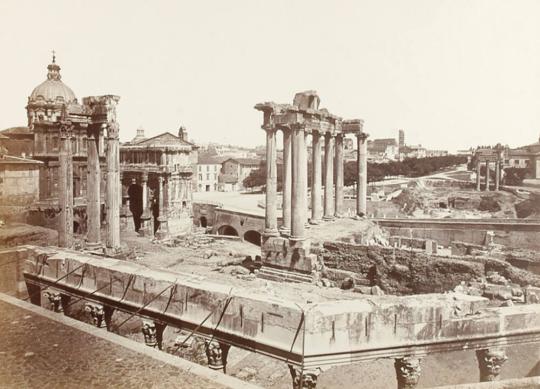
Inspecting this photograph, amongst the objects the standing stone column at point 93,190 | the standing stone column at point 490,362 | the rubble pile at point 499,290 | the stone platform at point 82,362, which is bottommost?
the standing stone column at point 490,362

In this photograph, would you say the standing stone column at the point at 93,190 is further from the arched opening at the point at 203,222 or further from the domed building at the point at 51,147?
the arched opening at the point at 203,222

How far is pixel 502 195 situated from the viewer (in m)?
45.4

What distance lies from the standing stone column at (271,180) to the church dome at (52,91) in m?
35.7

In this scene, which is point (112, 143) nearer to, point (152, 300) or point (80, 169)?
point (152, 300)

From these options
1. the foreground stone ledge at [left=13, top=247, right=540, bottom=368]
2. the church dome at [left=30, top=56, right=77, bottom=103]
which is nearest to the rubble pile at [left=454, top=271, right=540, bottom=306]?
the foreground stone ledge at [left=13, top=247, right=540, bottom=368]

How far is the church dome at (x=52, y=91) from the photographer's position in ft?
154

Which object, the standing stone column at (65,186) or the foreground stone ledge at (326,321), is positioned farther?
the standing stone column at (65,186)

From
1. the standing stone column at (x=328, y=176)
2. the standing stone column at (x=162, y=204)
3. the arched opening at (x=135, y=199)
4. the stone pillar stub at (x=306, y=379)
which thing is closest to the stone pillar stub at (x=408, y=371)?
the stone pillar stub at (x=306, y=379)

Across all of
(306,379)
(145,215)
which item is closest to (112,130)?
(306,379)

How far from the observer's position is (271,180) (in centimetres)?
1970

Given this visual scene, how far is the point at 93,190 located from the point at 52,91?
3594cm

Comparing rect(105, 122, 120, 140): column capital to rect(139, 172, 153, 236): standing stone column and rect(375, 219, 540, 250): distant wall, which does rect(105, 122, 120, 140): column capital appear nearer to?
rect(375, 219, 540, 250): distant wall

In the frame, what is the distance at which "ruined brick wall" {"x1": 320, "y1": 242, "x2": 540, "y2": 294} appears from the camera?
50.5 ft

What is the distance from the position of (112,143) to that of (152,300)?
8.66 meters
